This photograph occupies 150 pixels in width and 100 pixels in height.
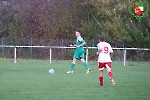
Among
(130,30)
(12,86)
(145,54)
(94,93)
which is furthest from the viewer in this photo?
(130,30)

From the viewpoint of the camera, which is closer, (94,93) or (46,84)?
(94,93)

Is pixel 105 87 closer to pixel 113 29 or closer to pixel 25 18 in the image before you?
pixel 113 29

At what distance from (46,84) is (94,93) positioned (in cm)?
268

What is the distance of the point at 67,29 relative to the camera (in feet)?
140

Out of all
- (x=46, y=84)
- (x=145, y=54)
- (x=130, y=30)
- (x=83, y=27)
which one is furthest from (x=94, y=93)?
(x=83, y=27)

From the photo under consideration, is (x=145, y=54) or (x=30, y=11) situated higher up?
(x=30, y=11)

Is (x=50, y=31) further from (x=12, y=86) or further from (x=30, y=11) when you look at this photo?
(x=12, y=86)

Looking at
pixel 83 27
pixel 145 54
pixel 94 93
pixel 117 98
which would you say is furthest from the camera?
pixel 83 27

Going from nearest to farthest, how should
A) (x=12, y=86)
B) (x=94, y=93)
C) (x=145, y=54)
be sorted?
(x=94, y=93), (x=12, y=86), (x=145, y=54)

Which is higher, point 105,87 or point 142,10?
point 142,10

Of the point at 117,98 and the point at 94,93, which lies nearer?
the point at 117,98

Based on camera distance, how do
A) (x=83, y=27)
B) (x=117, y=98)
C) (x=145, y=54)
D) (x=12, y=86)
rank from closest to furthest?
(x=117, y=98), (x=12, y=86), (x=145, y=54), (x=83, y=27)

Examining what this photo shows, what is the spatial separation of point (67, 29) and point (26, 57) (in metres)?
8.56

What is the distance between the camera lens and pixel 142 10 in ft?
121
